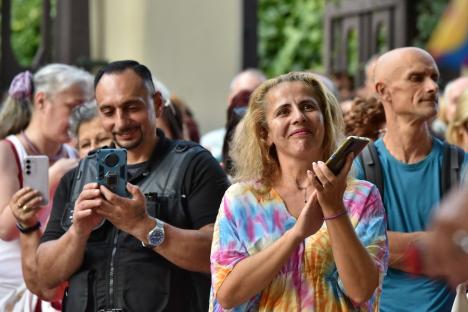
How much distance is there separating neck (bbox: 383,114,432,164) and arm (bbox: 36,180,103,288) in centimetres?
147

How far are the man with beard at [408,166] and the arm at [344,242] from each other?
902 millimetres

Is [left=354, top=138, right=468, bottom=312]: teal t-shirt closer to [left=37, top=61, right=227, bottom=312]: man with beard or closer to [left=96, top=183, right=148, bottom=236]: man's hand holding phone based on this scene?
[left=37, top=61, right=227, bottom=312]: man with beard

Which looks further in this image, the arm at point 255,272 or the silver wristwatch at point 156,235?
the silver wristwatch at point 156,235

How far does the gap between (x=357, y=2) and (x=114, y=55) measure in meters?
5.02

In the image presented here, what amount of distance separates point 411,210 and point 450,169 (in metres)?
0.25

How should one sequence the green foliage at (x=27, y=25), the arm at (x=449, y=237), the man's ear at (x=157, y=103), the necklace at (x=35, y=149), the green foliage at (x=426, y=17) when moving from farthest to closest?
the green foliage at (x=27, y=25)
the green foliage at (x=426, y=17)
the necklace at (x=35, y=149)
the man's ear at (x=157, y=103)
the arm at (x=449, y=237)

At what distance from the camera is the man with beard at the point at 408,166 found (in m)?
5.15

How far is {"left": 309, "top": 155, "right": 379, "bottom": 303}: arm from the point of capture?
12.7 ft

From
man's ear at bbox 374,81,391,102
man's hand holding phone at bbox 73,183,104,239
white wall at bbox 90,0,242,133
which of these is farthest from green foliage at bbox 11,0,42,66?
man's hand holding phone at bbox 73,183,104,239

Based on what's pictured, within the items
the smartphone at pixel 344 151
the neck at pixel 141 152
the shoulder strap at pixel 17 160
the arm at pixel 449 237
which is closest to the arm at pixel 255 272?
the smartphone at pixel 344 151

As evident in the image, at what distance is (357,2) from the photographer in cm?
1630

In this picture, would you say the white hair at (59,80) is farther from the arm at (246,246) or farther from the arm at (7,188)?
the arm at (246,246)

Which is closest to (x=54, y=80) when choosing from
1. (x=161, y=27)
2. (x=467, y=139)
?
(x=467, y=139)

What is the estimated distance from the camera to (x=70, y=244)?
4.68 m
